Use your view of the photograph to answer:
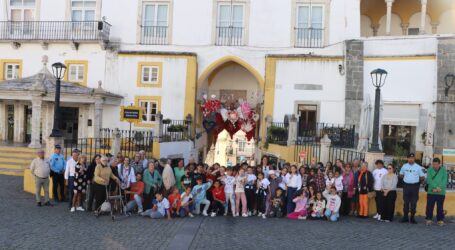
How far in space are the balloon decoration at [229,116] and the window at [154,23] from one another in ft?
14.4

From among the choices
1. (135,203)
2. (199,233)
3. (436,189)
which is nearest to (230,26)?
(135,203)

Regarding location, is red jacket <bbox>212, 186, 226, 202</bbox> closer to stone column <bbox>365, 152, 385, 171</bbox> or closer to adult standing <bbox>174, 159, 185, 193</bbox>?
adult standing <bbox>174, 159, 185, 193</bbox>

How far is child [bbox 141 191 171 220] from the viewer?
10805mm

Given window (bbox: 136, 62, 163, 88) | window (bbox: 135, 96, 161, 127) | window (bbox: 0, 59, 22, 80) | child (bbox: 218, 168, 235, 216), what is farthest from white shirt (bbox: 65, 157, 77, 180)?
window (bbox: 0, 59, 22, 80)

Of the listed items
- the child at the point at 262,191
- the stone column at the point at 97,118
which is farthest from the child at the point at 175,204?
the stone column at the point at 97,118


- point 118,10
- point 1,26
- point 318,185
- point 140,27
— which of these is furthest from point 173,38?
point 318,185

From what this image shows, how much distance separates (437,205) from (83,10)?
2055 cm

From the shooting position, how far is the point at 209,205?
1164cm

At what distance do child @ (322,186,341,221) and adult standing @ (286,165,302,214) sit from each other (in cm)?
84

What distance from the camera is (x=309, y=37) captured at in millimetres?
23281

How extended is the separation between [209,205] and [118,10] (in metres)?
16.1

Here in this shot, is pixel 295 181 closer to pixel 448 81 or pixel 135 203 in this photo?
pixel 135 203

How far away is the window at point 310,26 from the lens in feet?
76.3

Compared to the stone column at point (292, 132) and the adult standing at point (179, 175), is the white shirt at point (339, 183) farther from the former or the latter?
the stone column at point (292, 132)
